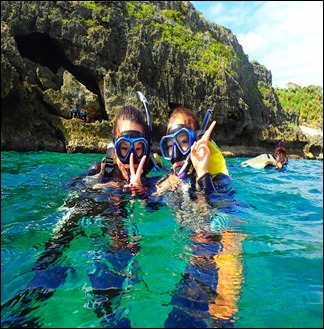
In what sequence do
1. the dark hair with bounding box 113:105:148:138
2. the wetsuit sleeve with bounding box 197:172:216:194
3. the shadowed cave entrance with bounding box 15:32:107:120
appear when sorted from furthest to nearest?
the shadowed cave entrance with bounding box 15:32:107:120 → the dark hair with bounding box 113:105:148:138 → the wetsuit sleeve with bounding box 197:172:216:194

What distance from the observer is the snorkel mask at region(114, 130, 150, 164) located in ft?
9.21

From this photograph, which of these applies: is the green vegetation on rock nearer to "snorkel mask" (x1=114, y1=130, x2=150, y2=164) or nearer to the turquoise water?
"snorkel mask" (x1=114, y1=130, x2=150, y2=164)

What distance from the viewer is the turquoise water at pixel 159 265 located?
1.16 m

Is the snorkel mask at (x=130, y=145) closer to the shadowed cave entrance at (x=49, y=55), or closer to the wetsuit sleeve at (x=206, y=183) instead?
the wetsuit sleeve at (x=206, y=183)

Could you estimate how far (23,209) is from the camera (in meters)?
2.43

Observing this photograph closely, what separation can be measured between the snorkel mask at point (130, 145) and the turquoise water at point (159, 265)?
499 mm

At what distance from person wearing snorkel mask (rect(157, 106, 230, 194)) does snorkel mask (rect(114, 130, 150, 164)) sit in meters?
0.20

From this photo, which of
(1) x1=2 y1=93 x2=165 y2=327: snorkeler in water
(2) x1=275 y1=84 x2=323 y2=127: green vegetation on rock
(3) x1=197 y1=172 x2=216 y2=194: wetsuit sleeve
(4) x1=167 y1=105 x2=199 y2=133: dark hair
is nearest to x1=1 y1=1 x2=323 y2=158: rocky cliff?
(1) x1=2 y1=93 x2=165 y2=327: snorkeler in water

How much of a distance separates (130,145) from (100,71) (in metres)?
13.2

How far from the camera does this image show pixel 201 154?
99.0 inches

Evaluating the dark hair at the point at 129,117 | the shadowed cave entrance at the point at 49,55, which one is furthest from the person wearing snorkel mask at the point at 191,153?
the shadowed cave entrance at the point at 49,55

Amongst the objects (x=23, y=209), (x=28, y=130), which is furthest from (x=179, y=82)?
(x=23, y=209)

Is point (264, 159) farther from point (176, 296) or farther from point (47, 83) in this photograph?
point (47, 83)

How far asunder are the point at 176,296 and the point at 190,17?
2332 centimetres
